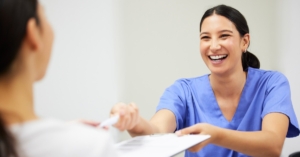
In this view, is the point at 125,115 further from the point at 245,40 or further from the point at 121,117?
the point at 245,40

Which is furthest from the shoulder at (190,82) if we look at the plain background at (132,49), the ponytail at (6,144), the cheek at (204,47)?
the ponytail at (6,144)

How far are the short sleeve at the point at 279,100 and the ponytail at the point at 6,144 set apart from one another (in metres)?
0.84

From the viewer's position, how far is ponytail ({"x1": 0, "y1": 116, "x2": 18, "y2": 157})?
0.40 m

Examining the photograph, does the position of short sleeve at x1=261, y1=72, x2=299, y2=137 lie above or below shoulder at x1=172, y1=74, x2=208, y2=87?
below

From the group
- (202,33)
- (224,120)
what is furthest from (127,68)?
(224,120)

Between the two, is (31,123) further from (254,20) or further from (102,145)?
(254,20)

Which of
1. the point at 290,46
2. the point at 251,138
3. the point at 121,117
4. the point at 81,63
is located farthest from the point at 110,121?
the point at 290,46

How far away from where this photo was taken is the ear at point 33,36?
17.8 inches

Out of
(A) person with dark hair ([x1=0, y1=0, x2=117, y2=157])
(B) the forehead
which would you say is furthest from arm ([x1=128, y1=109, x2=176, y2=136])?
(A) person with dark hair ([x1=0, y1=0, x2=117, y2=157])

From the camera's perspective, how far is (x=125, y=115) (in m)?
0.83

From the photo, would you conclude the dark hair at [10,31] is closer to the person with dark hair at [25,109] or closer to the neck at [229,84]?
the person with dark hair at [25,109]

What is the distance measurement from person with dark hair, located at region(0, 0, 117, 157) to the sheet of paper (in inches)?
7.9

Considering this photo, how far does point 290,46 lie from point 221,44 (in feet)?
2.09

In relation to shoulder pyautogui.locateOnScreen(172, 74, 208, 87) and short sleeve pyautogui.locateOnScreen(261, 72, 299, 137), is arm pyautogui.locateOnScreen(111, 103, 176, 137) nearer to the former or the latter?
shoulder pyautogui.locateOnScreen(172, 74, 208, 87)
